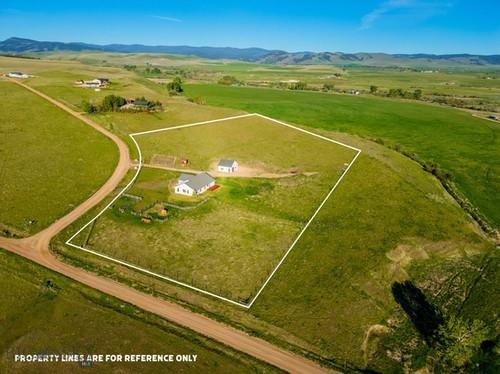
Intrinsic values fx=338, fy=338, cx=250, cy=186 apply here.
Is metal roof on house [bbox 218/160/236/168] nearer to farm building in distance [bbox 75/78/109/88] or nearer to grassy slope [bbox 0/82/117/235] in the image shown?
grassy slope [bbox 0/82/117/235]

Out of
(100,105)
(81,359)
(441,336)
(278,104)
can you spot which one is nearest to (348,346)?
(441,336)

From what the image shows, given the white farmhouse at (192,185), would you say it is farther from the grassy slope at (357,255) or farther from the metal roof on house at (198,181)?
the grassy slope at (357,255)

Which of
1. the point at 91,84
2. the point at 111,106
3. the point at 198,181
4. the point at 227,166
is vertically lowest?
the point at 198,181

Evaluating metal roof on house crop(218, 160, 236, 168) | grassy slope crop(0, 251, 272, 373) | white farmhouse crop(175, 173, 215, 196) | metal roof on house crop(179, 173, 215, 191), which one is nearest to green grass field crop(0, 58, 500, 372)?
white farmhouse crop(175, 173, 215, 196)

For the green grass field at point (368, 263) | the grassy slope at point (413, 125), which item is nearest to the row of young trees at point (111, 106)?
the green grass field at point (368, 263)

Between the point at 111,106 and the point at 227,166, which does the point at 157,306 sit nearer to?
the point at 227,166

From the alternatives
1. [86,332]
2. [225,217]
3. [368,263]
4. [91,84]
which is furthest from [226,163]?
[91,84]
